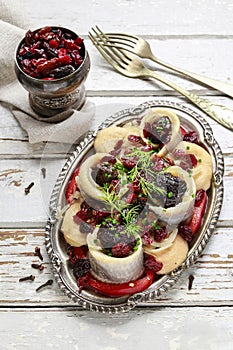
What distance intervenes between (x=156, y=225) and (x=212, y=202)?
0.25m

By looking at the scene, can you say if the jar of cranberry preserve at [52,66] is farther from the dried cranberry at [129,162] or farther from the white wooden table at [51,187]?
the dried cranberry at [129,162]

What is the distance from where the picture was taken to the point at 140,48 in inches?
114

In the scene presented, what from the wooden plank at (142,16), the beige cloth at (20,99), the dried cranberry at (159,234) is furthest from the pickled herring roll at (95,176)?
the wooden plank at (142,16)

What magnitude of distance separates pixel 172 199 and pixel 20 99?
0.90 metres

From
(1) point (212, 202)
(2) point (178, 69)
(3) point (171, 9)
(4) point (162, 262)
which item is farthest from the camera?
(3) point (171, 9)

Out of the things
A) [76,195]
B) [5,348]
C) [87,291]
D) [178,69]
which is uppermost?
[178,69]

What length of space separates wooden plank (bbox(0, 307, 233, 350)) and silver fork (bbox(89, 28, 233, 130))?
0.84 meters

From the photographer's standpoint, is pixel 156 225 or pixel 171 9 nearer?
pixel 156 225

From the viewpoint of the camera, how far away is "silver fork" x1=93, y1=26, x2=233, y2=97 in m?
2.80

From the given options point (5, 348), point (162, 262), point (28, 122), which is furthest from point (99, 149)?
point (5, 348)

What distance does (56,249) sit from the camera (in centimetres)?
234

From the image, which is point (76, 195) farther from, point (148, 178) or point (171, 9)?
point (171, 9)

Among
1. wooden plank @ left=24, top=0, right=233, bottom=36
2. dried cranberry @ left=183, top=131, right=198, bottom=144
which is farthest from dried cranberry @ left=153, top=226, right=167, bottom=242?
wooden plank @ left=24, top=0, right=233, bottom=36

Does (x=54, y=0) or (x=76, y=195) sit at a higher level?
(x=54, y=0)
